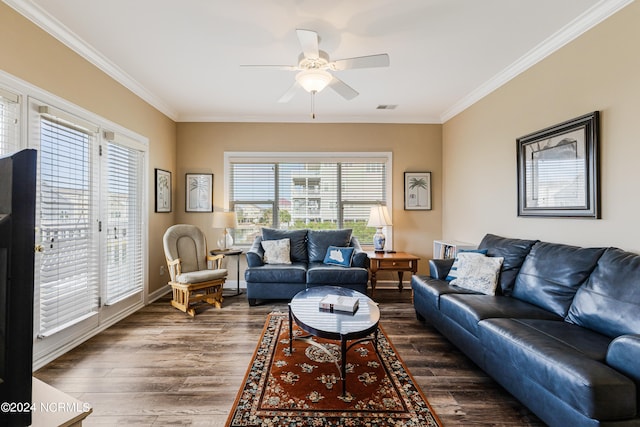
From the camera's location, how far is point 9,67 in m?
2.07

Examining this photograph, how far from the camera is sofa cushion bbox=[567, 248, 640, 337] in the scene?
1719 millimetres

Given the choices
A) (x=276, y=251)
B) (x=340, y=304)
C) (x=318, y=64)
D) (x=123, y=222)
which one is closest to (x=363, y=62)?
(x=318, y=64)

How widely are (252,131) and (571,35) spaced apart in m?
4.04

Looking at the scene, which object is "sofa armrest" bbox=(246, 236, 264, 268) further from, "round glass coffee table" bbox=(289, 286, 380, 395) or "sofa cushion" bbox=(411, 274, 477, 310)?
"sofa cushion" bbox=(411, 274, 477, 310)

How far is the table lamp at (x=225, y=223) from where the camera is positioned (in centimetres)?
424

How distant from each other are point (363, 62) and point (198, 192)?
3472 millimetres

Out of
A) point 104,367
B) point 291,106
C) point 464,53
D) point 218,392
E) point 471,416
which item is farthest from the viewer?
point 291,106

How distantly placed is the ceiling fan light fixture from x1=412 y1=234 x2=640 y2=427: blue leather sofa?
226cm

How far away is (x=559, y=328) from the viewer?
1908 millimetres

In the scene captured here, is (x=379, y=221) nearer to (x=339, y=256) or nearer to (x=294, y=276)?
(x=339, y=256)

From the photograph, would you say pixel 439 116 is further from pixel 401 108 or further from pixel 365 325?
pixel 365 325

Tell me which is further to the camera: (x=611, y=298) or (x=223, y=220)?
(x=223, y=220)

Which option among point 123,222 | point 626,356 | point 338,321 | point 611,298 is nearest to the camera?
point 626,356

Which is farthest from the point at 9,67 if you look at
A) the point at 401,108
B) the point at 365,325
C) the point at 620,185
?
the point at 620,185
